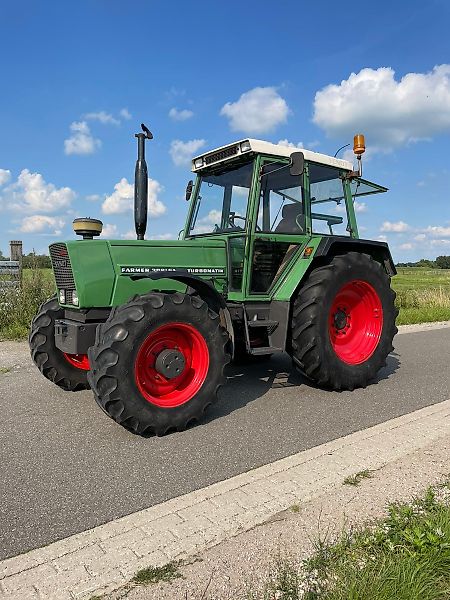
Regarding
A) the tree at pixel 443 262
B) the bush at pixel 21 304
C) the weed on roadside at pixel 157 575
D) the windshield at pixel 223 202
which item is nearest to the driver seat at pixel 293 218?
the windshield at pixel 223 202

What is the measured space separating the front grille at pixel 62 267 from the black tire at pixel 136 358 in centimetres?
58

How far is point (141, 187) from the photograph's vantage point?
428 cm

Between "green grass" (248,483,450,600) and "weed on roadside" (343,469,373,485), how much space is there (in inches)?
17.5

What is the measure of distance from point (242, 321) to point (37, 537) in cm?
277

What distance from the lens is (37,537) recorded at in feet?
7.67

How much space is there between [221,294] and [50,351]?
1.74 metres

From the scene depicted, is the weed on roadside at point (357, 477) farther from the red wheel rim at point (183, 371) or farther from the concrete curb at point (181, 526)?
the red wheel rim at point (183, 371)

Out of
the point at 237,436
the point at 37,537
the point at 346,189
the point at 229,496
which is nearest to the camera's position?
the point at 37,537

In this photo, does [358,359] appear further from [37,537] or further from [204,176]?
[37,537]

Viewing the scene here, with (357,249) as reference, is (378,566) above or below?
below

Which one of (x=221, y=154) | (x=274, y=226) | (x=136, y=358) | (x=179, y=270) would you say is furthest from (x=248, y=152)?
(x=136, y=358)

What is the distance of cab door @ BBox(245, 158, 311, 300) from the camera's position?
484 centimetres

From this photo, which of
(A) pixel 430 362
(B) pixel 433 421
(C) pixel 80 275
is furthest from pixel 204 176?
(A) pixel 430 362

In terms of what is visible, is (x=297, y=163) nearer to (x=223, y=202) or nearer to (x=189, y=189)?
(x=223, y=202)
